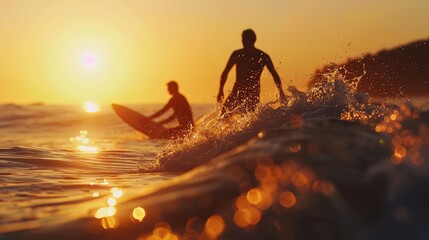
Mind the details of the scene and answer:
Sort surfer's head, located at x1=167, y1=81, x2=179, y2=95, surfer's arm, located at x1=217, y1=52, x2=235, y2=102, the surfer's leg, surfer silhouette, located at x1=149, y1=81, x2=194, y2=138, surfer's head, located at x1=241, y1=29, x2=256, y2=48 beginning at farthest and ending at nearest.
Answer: the surfer's leg
surfer silhouette, located at x1=149, y1=81, x2=194, y2=138
surfer's head, located at x1=167, y1=81, x2=179, y2=95
surfer's arm, located at x1=217, y1=52, x2=235, y2=102
surfer's head, located at x1=241, y1=29, x2=256, y2=48

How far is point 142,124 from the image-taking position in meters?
17.8

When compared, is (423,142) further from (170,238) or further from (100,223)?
(100,223)

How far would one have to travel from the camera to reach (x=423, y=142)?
124 inches

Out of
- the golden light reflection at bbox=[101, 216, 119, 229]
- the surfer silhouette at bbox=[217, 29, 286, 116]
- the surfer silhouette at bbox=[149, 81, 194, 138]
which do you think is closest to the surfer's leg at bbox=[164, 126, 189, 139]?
the surfer silhouette at bbox=[149, 81, 194, 138]

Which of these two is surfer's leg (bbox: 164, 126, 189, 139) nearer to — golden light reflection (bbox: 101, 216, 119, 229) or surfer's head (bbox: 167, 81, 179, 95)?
surfer's head (bbox: 167, 81, 179, 95)

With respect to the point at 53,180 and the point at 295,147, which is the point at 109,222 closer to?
the point at 295,147

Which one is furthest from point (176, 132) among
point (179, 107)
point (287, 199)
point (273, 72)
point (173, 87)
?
point (287, 199)

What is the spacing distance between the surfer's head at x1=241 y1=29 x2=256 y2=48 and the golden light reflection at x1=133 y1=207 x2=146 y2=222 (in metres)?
7.38

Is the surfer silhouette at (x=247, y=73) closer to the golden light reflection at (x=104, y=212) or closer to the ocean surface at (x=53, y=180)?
the ocean surface at (x=53, y=180)

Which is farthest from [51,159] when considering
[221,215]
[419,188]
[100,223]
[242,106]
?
[419,188]

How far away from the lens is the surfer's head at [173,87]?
13508 mm

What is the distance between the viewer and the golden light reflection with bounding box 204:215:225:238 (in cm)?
261

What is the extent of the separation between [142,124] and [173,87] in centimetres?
449

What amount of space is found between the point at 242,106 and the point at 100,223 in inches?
274
